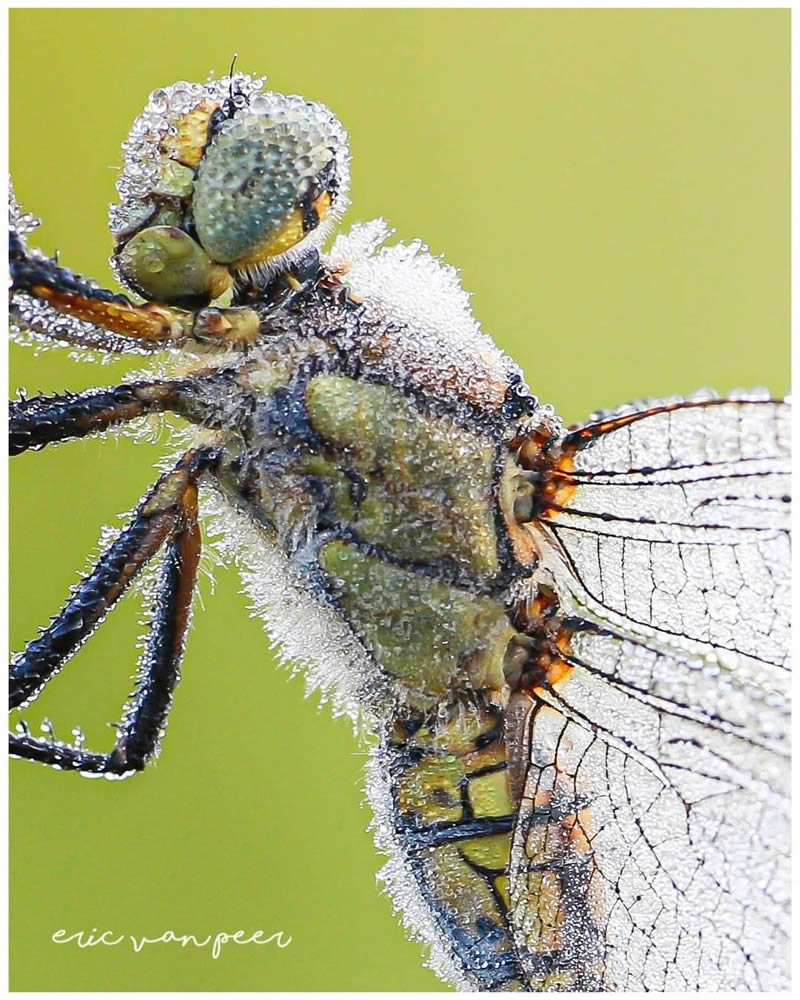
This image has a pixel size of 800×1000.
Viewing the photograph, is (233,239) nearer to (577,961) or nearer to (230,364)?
(230,364)

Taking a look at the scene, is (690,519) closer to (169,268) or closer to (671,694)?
(671,694)

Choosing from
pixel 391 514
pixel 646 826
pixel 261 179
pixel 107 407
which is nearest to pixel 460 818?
pixel 646 826

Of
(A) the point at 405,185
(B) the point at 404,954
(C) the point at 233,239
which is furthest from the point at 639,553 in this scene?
(A) the point at 405,185
